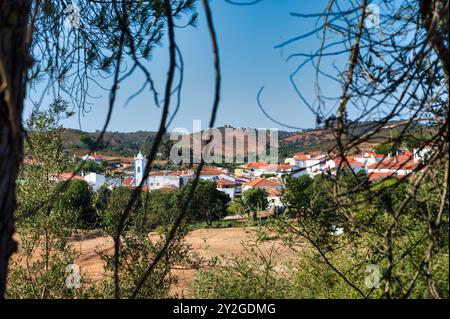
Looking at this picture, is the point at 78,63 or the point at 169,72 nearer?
the point at 169,72

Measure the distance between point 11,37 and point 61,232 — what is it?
395cm

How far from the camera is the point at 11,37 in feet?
3.78

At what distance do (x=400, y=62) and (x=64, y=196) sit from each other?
4.34 meters

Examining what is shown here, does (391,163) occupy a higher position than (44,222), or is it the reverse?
(391,163)

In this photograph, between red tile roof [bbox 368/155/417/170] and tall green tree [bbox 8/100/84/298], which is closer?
red tile roof [bbox 368/155/417/170]

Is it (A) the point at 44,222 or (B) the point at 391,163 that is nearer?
(B) the point at 391,163

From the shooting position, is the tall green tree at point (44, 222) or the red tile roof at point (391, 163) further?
the tall green tree at point (44, 222)
